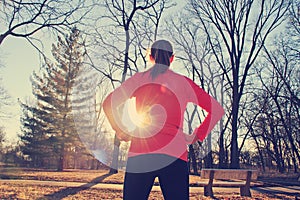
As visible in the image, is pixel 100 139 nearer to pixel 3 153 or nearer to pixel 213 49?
pixel 3 153

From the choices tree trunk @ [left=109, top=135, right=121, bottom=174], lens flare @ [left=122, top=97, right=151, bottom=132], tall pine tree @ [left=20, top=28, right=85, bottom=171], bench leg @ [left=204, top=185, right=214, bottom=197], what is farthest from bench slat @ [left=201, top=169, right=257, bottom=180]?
tall pine tree @ [left=20, top=28, right=85, bottom=171]

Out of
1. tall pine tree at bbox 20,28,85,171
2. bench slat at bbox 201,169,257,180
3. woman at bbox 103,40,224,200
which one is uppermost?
tall pine tree at bbox 20,28,85,171

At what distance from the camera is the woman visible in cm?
243

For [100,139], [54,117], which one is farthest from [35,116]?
[100,139]

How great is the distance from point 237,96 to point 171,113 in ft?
67.9

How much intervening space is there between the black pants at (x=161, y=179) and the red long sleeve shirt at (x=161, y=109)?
0.06m

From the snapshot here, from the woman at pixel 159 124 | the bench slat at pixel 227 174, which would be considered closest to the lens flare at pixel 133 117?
the woman at pixel 159 124

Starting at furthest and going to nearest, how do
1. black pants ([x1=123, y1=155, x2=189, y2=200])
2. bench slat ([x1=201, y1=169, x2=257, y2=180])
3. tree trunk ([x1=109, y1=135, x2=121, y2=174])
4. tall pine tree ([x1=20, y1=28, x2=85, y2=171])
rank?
tall pine tree ([x1=20, y1=28, x2=85, y2=171]) → tree trunk ([x1=109, y1=135, x2=121, y2=174]) → bench slat ([x1=201, y1=169, x2=257, y2=180]) → black pants ([x1=123, y1=155, x2=189, y2=200])

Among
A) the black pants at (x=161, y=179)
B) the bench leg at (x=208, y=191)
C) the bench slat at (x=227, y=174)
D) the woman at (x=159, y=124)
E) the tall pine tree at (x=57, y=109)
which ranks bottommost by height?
the bench leg at (x=208, y=191)

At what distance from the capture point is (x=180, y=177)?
2.43 meters

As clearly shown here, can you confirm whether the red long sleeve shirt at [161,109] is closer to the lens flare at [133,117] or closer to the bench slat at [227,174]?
the lens flare at [133,117]

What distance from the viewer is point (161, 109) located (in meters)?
2.48

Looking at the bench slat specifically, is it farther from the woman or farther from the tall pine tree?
the tall pine tree

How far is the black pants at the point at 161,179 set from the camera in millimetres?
2412
